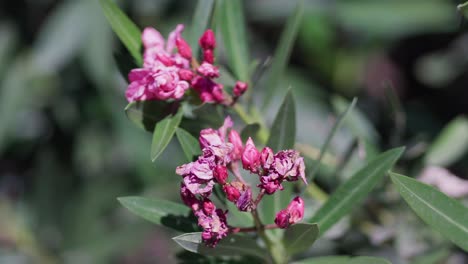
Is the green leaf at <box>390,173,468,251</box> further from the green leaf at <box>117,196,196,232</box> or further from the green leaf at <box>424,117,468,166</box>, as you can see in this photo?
the green leaf at <box>424,117,468,166</box>

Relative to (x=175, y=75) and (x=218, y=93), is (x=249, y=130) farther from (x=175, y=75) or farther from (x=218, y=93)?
(x=175, y=75)

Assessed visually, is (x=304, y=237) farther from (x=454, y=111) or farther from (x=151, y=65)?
(x=454, y=111)

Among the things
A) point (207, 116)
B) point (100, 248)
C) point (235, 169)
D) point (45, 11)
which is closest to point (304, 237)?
point (235, 169)

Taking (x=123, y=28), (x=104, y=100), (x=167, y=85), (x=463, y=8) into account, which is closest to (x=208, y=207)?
(x=167, y=85)

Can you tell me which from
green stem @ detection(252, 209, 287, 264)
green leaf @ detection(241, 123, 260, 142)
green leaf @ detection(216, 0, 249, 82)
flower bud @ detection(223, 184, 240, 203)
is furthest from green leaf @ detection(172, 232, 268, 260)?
green leaf @ detection(216, 0, 249, 82)

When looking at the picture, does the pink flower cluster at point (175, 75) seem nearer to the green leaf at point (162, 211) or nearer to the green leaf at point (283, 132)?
the green leaf at point (283, 132)

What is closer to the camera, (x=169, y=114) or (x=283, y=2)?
(x=169, y=114)
